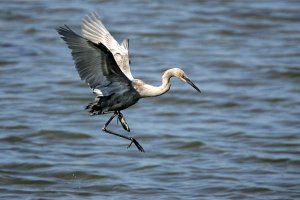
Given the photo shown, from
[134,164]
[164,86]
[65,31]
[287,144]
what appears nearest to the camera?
[65,31]

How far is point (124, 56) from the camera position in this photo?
10.8 m

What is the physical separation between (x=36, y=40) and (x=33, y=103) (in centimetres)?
357

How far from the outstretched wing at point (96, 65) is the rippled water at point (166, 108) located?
241 cm

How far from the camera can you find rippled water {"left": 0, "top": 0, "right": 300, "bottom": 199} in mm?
12445

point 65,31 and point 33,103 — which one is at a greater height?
point 65,31

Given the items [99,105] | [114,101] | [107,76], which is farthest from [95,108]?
[107,76]

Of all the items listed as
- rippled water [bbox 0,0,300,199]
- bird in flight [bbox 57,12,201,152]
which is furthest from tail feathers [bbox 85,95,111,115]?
rippled water [bbox 0,0,300,199]

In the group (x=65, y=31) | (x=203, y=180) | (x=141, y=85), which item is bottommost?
(x=203, y=180)

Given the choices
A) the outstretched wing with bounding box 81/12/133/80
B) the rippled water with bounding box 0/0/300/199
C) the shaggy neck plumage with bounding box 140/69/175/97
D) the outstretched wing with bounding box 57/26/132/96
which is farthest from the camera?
the rippled water with bounding box 0/0/300/199

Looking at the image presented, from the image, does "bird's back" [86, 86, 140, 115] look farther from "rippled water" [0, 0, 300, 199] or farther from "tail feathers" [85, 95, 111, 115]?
"rippled water" [0, 0, 300, 199]

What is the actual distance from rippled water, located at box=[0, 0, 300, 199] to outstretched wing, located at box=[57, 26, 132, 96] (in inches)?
94.8

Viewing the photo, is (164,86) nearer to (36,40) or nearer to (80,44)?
(80,44)

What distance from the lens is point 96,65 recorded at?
959 centimetres

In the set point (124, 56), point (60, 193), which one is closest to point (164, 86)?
point (124, 56)
